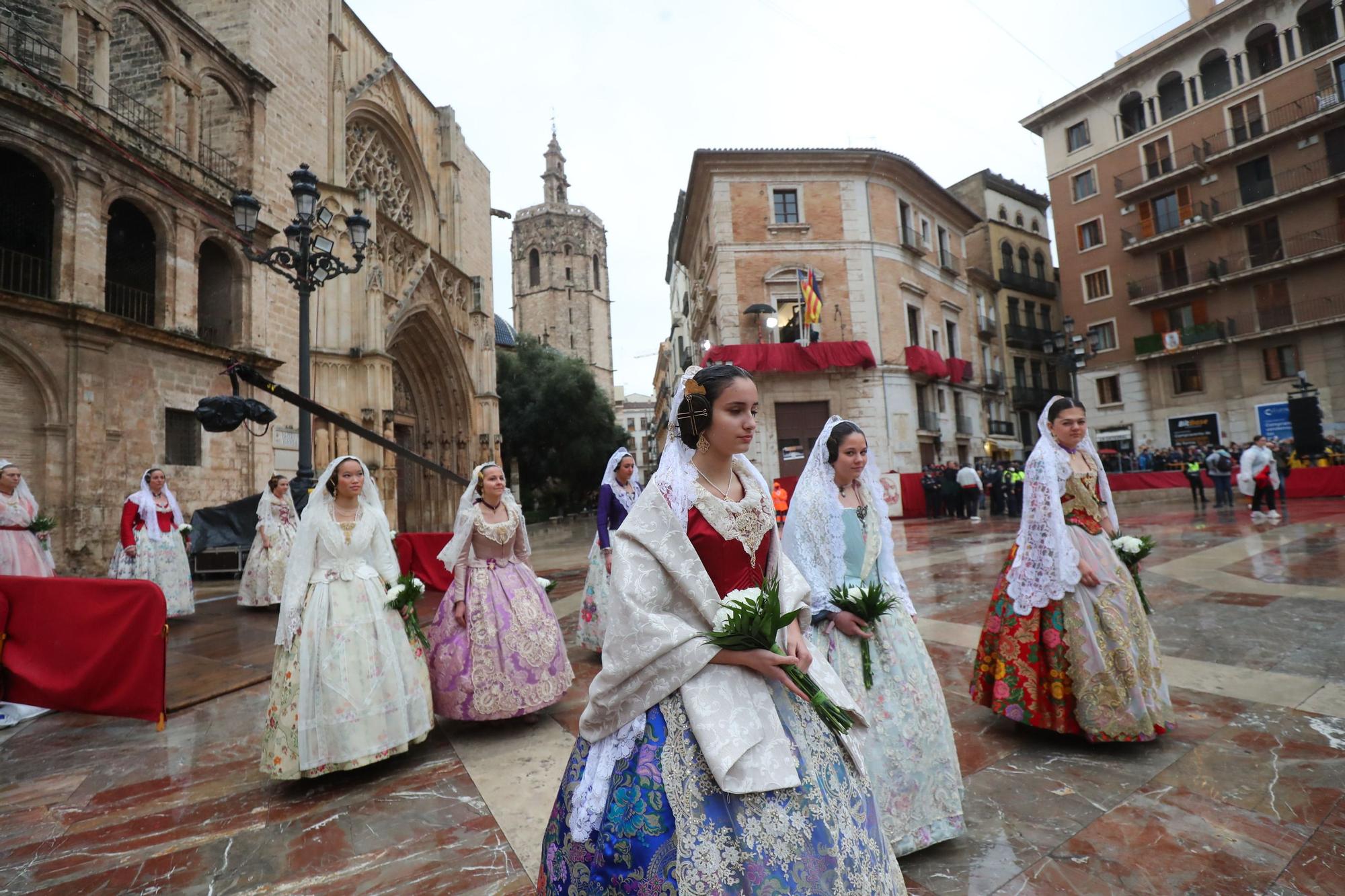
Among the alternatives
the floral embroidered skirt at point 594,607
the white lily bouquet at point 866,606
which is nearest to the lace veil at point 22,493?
the floral embroidered skirt at point 594,607

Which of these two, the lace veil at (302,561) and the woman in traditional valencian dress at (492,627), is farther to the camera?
the woman in traditional valencian dress at (492,627)

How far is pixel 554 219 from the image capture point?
192 ft

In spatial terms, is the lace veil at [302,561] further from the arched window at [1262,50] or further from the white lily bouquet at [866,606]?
the arched window at [1262,50]

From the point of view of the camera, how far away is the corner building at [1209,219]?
2358 cm

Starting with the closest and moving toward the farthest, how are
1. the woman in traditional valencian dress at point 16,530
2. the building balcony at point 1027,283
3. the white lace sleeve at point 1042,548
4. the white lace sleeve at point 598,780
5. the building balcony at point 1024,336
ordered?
the white lace sleeve at point 598,780 → the white lace sleeve at point 1042,548 → the woman in traditional valencian dress at point 16,530 → the building balcony at point 1024,336 → the building balcony at point 1027,283

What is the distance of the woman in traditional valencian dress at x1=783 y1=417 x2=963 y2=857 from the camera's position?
268 cm

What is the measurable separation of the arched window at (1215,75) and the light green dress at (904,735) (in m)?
34.5

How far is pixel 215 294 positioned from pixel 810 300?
1685 centimetres

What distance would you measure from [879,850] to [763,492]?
1029 millimetres

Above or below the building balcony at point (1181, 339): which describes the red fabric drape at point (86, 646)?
below

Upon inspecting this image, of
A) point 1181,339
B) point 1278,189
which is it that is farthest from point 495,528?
point 1278,189

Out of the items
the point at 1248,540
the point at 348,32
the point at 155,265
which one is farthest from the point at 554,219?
the point at 1248,540

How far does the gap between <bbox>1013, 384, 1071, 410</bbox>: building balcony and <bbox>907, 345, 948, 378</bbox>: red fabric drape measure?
11120 mm

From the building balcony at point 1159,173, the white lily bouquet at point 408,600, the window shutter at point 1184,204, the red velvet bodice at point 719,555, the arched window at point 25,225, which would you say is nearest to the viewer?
the red velvet bodice at point 719,555
